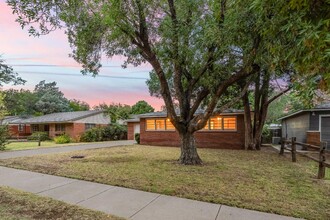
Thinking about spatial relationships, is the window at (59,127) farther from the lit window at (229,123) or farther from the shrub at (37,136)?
the lit window at (229,123)

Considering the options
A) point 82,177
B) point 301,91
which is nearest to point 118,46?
point 82,177

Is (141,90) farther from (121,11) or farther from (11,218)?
(11,218)

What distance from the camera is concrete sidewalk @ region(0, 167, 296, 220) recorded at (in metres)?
4.03

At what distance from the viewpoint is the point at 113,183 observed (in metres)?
6.06

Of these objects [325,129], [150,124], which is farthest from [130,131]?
[325,129]

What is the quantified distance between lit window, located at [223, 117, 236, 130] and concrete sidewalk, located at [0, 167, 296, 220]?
12277 mm

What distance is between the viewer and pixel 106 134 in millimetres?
27000

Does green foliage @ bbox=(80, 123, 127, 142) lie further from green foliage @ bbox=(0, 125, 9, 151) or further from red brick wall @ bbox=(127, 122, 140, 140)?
green foliage @ bbox=(0, 125, 9, 151)

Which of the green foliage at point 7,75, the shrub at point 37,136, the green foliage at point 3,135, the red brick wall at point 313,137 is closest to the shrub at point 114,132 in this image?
the shrub at point 37,136

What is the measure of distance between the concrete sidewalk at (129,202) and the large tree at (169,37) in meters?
4.19

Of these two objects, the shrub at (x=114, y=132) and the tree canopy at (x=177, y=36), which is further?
the shrub at (x=114, y=132)

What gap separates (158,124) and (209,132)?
4.45m

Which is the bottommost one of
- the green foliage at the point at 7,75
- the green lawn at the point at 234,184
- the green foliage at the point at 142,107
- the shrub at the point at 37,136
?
the shrub at the point at 37,136

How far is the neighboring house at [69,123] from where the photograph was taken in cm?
2714
